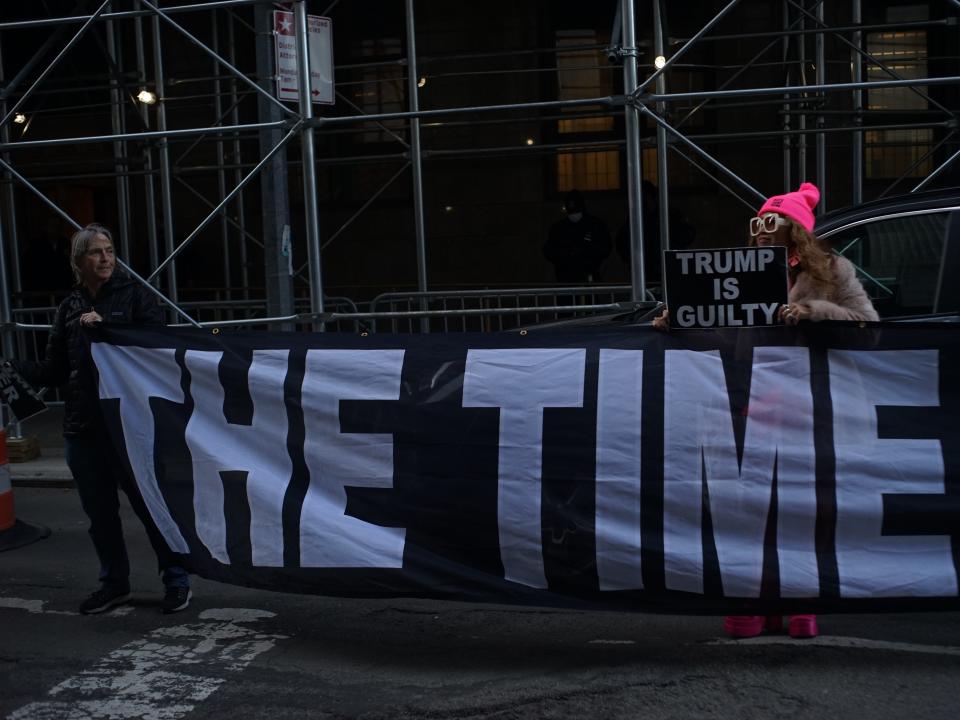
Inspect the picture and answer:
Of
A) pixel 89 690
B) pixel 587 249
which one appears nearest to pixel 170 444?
pixel 89 690

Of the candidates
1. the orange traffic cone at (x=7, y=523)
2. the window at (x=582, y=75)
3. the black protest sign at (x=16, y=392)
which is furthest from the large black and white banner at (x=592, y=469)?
the window at (x=582, y=75)

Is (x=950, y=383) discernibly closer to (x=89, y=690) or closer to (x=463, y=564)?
(x=463, y=564)

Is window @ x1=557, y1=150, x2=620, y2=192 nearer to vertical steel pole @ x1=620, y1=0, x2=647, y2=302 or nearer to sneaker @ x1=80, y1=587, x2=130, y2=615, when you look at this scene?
vertical steel pole @ x1=620, y1=0, x2=647, y2=302

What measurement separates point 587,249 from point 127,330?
313 inches

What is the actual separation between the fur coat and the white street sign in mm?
4153

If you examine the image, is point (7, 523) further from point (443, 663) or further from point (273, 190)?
point (443, 663)

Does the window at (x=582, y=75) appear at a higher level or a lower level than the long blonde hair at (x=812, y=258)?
higher

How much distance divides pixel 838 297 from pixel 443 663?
2240 mm

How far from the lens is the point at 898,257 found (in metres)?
6.51

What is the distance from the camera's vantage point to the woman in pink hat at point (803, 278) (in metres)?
5.24

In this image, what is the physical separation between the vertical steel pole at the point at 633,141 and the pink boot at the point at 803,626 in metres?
3.27

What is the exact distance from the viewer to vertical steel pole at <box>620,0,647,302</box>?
776cm

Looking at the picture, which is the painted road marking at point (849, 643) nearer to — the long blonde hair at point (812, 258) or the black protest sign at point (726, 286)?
the black protest sign at point (726, 286)

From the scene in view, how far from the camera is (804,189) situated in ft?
18.2
